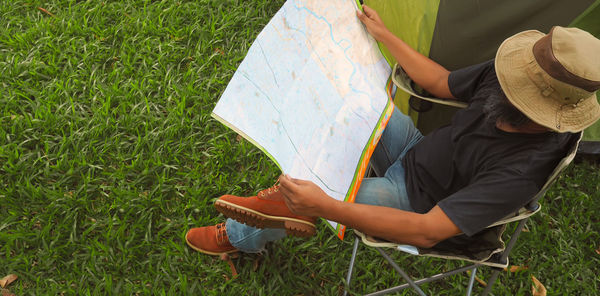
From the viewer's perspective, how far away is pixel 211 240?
2.16m

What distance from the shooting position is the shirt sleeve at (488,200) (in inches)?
56.6

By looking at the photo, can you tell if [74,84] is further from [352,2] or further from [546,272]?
[546,272]

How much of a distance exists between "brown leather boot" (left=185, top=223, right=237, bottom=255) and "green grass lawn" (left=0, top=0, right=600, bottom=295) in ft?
0.17

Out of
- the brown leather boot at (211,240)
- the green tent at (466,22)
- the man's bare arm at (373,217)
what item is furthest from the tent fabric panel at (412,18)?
the brown leather boot at (211,240)

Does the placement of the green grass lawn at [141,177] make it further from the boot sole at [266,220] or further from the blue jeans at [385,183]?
the boot sole at [266,220]

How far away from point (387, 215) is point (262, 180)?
1020 millimetres

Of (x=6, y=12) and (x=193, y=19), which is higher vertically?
(x=6, y=12)

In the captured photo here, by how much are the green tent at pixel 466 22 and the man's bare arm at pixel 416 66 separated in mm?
81

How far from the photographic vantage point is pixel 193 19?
9.93ft

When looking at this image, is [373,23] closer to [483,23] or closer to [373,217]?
[483,23]

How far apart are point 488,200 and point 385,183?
443 mm

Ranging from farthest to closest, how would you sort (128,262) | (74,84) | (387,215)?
(74,84) < (128,262) < (387,215)

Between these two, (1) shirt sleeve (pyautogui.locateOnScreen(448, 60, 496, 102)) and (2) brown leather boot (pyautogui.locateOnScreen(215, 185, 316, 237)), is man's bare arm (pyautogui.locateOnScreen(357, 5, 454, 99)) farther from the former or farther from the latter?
(2) brown leather boot (pyautogui.locateOnScreen(215, 185, 316, 237))

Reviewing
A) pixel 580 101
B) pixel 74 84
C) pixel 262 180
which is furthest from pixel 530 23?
pixel 74 84
